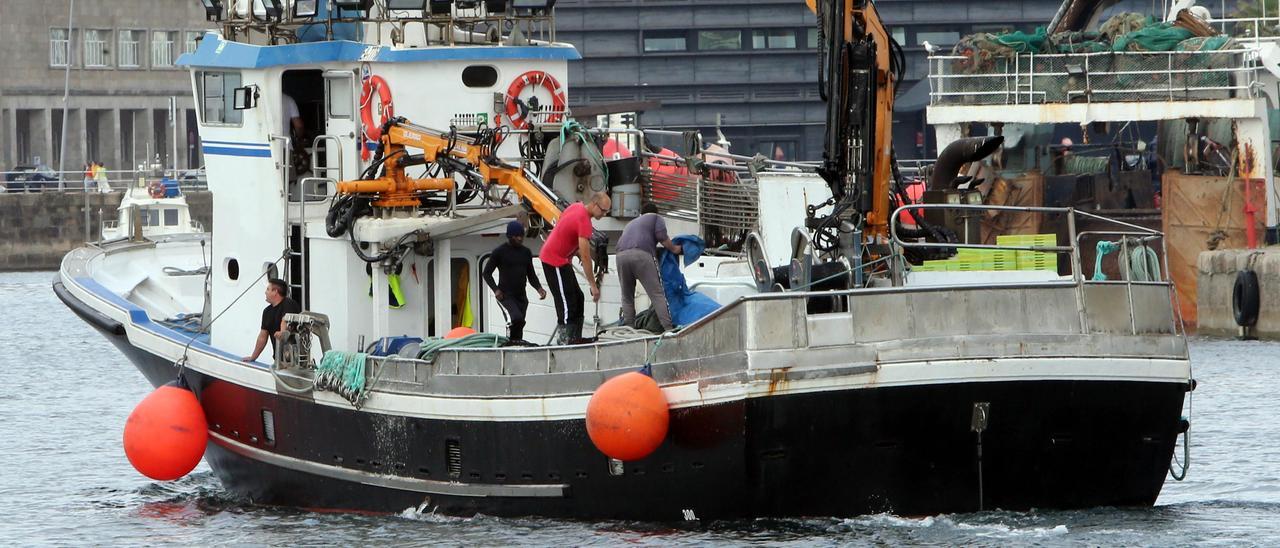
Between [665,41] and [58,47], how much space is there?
729 inches

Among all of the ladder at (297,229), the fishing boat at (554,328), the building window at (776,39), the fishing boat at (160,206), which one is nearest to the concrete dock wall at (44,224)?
the fishing boat at (160,206)

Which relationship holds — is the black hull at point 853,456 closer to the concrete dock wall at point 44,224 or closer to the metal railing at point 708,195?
the metal railing at point 708,195

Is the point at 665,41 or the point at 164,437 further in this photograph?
the point at 665,41

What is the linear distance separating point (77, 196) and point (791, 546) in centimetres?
4399

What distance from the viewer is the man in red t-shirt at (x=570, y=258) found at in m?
15.2

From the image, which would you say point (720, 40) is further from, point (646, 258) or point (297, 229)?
point (646, 258)

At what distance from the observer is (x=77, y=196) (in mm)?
54688

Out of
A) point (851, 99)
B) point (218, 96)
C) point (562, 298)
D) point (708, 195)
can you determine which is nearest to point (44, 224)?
point (218, 96)

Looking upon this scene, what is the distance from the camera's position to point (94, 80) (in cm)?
6588

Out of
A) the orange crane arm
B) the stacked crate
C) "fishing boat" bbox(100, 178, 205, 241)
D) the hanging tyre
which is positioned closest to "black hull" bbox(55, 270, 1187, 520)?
the stacked crate

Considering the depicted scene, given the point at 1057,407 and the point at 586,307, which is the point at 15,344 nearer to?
the point at 586,307

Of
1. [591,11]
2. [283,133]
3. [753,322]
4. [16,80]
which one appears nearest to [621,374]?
[753,322]

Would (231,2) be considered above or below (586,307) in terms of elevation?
above

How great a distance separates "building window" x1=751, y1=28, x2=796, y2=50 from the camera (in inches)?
2537
